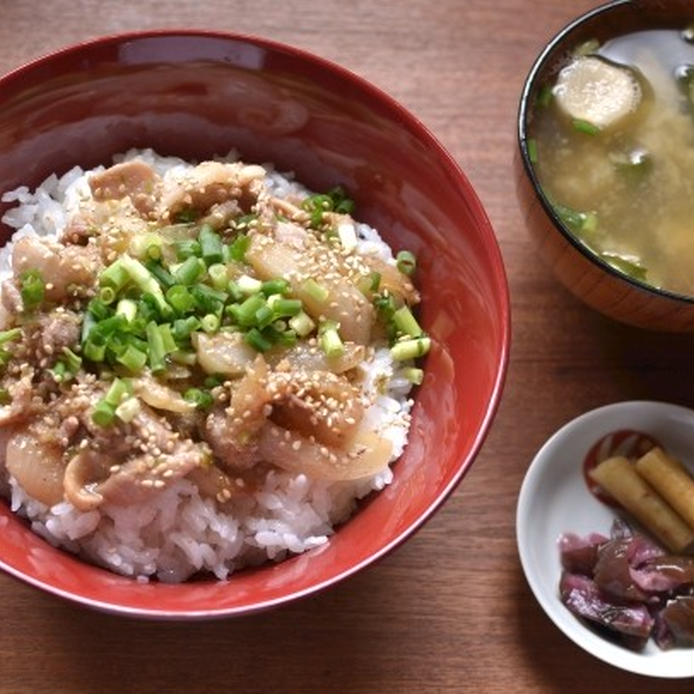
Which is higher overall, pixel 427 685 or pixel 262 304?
pixel 262 304

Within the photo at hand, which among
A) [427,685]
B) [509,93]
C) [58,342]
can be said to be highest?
[509,93]

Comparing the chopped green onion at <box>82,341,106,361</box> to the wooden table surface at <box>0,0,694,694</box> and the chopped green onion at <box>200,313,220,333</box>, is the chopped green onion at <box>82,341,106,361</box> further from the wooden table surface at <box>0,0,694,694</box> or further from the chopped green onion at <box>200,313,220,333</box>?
the wooden table surface at <box>0,0,694,694</box>

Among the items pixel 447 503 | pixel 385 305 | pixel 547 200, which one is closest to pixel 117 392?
pixel 385 305

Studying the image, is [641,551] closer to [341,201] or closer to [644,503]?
[644,503]

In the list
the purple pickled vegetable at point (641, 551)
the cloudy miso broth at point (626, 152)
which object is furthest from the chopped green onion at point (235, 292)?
the purple pickled vegetable at point (641, 551)

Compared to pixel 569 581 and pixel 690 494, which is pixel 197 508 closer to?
pixel 569 581

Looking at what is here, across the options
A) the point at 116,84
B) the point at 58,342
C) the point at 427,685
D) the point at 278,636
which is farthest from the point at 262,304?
the point at 427,685
